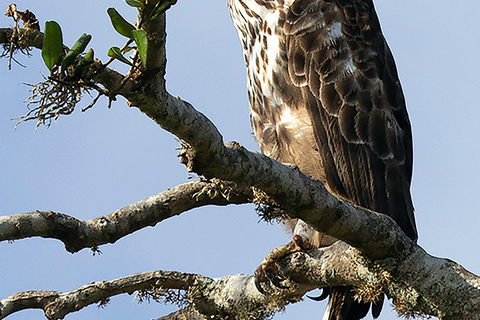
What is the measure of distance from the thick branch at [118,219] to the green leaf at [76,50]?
95 cm

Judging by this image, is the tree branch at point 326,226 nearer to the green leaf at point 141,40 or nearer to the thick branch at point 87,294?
the green leaf at point 141,40

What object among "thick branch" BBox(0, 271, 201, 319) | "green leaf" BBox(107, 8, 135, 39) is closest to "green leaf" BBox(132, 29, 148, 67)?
"green leaf" BBox(107, 8, 135, 39)

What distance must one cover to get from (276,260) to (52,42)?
200cm

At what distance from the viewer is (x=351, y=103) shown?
15.0ft

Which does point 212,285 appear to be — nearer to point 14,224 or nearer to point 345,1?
point 14,224

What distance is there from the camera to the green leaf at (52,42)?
2.26 meters

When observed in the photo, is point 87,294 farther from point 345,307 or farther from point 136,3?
point 136,3

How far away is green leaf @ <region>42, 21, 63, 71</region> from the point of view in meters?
2.26

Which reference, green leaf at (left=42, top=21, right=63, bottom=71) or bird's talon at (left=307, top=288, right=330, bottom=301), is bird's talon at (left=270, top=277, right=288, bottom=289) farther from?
green leaf at (left=42, top=21, right=63, bottom=71)

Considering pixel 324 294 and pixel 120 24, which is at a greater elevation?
pixel 324 294

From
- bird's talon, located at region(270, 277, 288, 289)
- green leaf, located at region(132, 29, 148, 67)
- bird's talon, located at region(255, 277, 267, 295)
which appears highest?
bird's talon, located at region(270, 277, 288, 289)

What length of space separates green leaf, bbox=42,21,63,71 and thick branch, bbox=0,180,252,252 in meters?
1.01

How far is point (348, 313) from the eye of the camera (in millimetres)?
4211

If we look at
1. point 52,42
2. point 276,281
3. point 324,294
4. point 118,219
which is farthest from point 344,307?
point 52,42
